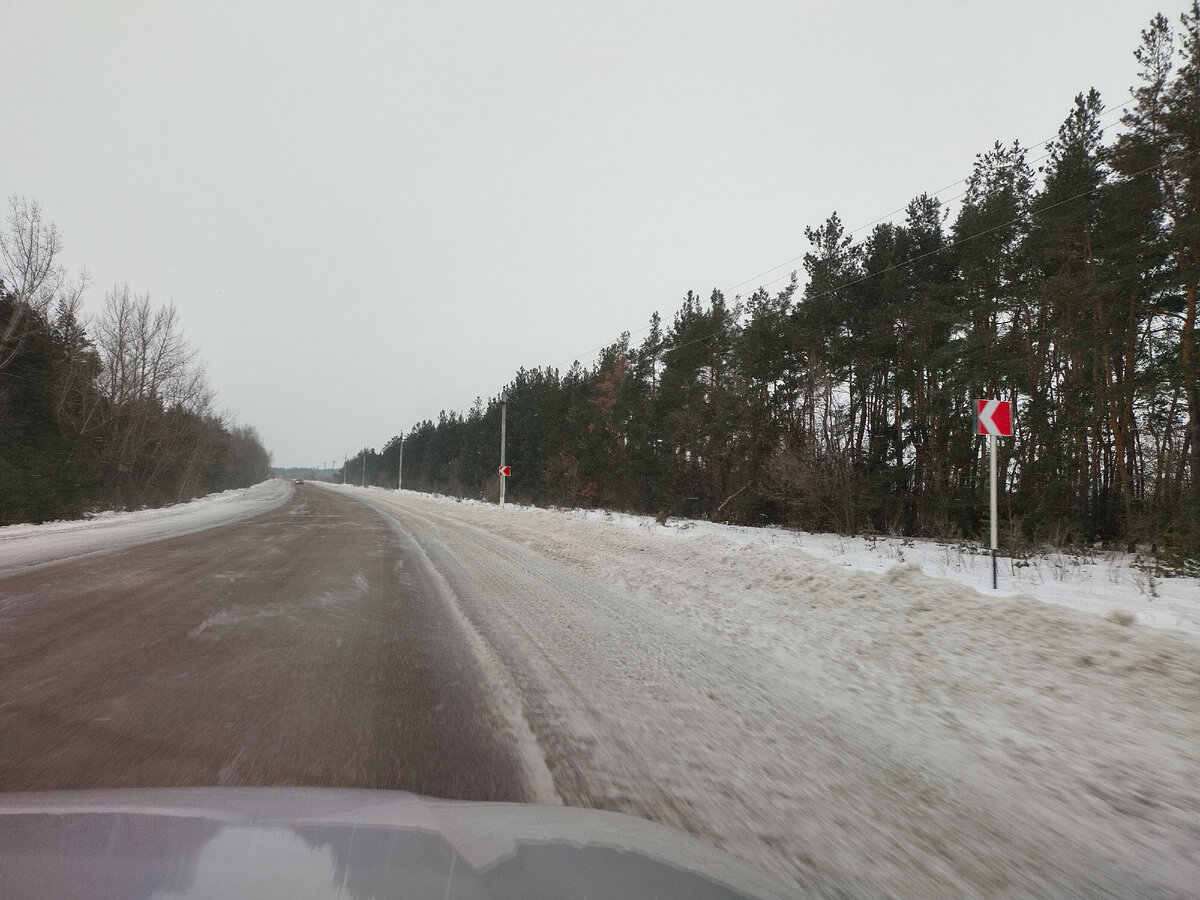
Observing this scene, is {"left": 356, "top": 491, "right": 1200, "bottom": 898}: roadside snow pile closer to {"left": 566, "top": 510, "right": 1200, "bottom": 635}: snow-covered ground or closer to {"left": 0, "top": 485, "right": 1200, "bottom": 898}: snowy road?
{"left": 0, "top": 485, "right": 1200, "bottom": 898}: snowy road

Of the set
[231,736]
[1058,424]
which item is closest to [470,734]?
[231,736]

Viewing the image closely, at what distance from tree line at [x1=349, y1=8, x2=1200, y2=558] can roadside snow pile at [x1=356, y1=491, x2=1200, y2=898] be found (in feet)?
22.7

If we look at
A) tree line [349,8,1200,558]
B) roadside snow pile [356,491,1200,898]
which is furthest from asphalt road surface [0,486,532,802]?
→ tree line [349,8,1200,558]

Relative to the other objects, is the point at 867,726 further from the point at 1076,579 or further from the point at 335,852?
the point at 1076,579

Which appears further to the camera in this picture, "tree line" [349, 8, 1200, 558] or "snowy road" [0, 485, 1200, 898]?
"tree line" [349, 8, 1200, 558]

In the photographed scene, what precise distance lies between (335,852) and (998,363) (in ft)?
72.4

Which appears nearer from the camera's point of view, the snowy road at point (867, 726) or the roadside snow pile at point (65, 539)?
the snowy road at point (867, 726)

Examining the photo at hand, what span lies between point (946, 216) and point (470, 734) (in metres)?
28.0

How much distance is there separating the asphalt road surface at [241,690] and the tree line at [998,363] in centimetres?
1160

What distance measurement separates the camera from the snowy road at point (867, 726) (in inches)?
98.3

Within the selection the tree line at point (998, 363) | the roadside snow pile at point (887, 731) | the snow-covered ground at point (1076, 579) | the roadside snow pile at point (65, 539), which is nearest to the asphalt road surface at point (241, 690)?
the roadside snow pile at point (887, 731)

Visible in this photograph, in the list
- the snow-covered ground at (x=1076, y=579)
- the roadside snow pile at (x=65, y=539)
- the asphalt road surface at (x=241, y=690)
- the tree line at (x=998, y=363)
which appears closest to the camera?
the asphalt road surface at (x=241, y=690)

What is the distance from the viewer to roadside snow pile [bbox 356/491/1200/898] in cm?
248

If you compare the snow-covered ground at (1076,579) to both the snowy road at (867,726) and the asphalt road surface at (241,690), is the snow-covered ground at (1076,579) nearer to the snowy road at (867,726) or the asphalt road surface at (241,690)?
the snowy road at (867,726)
